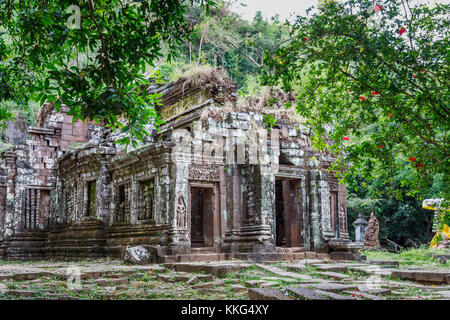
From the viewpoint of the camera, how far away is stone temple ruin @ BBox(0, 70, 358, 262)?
11180 mm

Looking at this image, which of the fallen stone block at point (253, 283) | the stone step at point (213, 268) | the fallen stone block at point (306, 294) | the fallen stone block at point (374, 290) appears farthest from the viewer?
the stone step at point (213, 268)

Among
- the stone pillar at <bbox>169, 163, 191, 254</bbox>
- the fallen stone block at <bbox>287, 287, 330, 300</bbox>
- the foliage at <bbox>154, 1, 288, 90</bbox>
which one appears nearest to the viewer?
the fallen stone block at <bbox>287, 287, 330, 300</bbox>

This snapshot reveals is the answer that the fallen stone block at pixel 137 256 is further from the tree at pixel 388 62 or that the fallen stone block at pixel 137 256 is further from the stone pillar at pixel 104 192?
the tree at pixel 388 62

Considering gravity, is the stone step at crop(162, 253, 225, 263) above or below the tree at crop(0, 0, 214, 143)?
below

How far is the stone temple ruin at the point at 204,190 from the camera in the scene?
36.7ft

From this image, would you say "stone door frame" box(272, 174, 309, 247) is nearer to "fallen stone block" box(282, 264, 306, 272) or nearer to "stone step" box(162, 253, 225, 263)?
"stone step" box(162, 253, 225, 263)

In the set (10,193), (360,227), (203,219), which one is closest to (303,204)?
(203,219)

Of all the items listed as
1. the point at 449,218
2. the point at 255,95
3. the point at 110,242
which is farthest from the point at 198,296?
the point at 255,95

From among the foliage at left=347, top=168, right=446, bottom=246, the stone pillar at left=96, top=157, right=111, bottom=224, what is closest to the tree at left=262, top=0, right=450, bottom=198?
the stone pillar at left=96, top=157, right=111, bottom=224

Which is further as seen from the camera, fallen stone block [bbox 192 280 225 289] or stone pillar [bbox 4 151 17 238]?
stone pillar [bbox 4 151 17 238]

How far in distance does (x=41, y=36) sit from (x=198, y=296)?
3.79m

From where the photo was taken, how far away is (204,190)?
12.4 metres

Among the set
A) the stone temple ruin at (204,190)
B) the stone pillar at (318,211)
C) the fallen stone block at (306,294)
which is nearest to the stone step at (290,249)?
the stone temple ruin at (204,190)

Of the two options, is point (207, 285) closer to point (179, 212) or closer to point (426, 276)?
point (426, 276)
